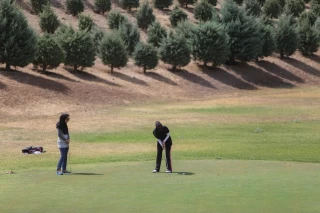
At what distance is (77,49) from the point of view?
57.6 meters

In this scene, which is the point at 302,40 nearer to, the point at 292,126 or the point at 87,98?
the point at 87,98

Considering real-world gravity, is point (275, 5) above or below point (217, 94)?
above

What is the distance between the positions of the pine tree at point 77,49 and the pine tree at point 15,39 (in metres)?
6.27

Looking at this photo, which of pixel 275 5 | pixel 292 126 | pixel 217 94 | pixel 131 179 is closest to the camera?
pixel 131 179

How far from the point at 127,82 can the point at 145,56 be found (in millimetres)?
4750

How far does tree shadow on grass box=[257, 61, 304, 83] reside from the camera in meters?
74.0

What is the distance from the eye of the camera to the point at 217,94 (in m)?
63.2

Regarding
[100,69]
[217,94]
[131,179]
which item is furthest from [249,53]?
[131,179]

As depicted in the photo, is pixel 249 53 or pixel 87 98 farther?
pixel 249 53

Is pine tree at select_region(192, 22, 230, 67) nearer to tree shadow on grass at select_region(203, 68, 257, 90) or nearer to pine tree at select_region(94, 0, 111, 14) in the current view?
tree shadow on grass at select_region(203, 68, 257, 90)

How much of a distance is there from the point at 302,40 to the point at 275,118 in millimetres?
43905

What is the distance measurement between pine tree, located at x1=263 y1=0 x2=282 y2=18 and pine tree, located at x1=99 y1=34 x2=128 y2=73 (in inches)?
1736

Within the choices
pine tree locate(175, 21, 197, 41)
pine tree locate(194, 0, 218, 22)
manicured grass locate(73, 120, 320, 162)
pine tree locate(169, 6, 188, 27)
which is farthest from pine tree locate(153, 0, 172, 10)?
manicured grass locate(73, 120, 320, 162)

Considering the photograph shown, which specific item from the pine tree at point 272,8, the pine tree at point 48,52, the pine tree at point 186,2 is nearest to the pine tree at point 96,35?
the pine tree at point 48,52
